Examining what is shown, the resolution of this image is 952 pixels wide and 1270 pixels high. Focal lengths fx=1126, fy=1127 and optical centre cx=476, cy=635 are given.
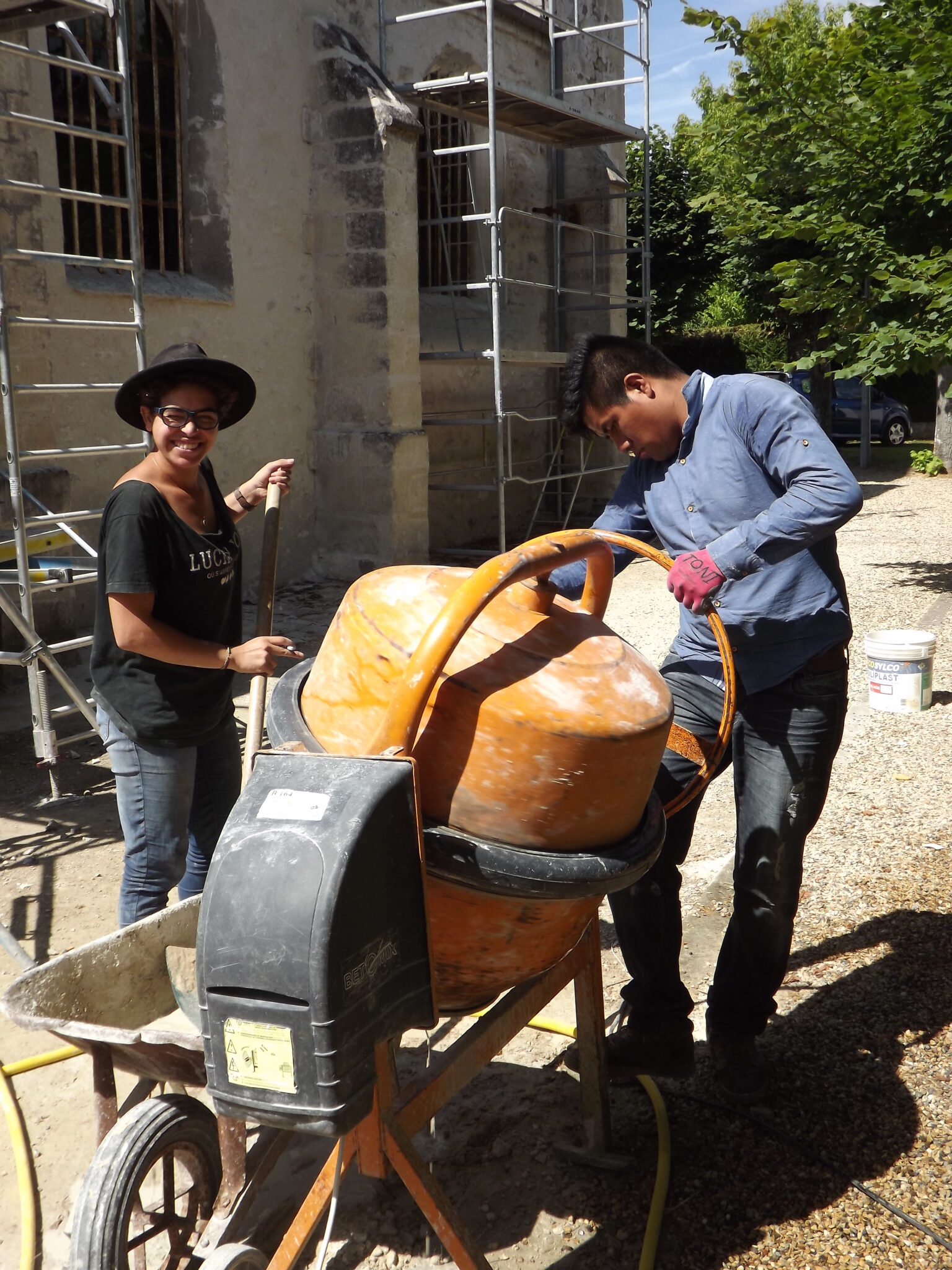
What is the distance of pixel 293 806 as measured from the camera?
1594 mm

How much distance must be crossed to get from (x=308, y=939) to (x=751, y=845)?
1.51 metres

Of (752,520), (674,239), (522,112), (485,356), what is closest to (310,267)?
(485,356)

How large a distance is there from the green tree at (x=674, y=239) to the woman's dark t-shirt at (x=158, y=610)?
21.3 m

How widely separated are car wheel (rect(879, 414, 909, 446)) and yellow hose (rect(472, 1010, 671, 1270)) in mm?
23839

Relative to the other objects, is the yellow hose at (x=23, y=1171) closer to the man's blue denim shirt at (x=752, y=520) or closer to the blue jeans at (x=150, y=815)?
the blue jeans at (x=150, y=815)

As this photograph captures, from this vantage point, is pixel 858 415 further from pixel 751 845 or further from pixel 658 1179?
pixel 658 1179

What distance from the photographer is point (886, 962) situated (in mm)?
3475

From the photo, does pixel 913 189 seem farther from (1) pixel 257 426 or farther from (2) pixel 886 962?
(2) pixel 886 962

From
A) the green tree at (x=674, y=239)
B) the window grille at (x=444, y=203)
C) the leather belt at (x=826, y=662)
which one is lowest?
the leather belt at (x=826, y=662)

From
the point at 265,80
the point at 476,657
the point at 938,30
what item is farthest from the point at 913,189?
the point at 476,657

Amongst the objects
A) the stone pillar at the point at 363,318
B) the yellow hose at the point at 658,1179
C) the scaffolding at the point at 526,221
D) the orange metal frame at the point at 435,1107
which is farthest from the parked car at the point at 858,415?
the orange metal frame at the point at 435,1107

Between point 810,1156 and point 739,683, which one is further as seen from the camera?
point 739,683

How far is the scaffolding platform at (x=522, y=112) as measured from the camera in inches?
393

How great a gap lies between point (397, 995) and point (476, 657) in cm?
54
